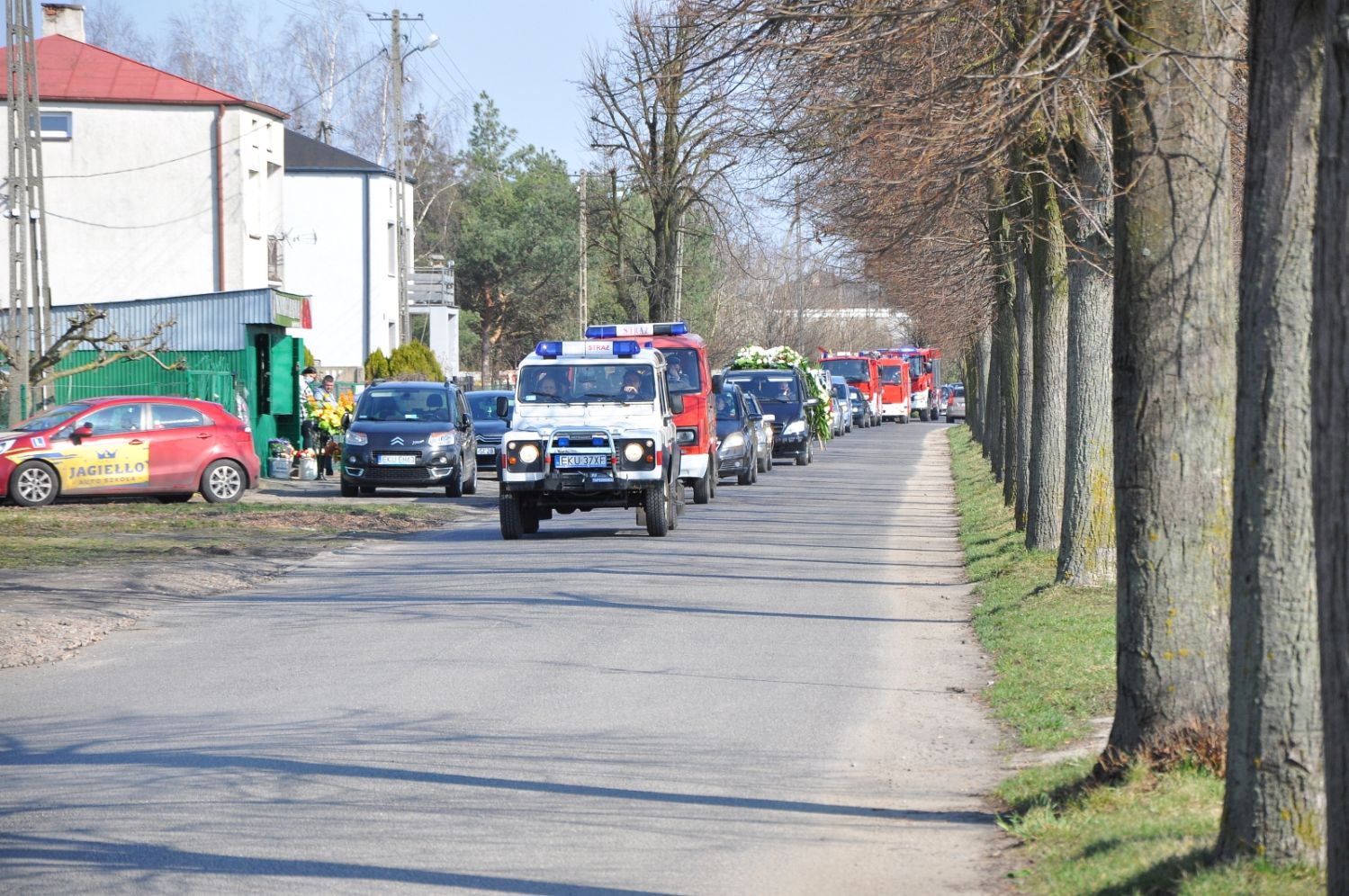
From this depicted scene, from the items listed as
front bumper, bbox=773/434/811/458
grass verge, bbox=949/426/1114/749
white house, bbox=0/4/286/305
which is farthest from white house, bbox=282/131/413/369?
grass verge, bbox=949/426/1114/749

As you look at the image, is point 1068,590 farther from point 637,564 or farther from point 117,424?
point 117,424

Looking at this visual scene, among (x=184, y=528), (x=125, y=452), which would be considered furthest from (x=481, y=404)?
(x=184, y=528)

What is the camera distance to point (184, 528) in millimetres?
20422

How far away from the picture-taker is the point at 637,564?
53.4 feet

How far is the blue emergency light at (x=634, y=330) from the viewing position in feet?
75.9

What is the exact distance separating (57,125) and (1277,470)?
41594 millimetres

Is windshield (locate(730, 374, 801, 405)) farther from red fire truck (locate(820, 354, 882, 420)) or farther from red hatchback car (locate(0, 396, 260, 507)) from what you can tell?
red fire truck (locate(820, 354, 882, 420))

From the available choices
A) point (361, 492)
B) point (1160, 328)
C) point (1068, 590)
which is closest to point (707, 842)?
point (1160, 328)

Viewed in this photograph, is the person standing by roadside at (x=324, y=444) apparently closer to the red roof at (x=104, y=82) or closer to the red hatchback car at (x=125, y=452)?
the red hatchback car at (x=125, y=452)

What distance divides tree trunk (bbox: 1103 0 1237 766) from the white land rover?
1144cm

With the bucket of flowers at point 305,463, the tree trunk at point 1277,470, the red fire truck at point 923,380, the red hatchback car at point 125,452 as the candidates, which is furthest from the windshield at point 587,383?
the red fire truck at point 923,380

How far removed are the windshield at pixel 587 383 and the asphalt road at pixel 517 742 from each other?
4702 mm

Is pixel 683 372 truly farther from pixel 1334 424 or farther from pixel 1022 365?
pixel 1334 424

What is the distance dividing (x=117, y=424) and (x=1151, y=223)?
738 inches
